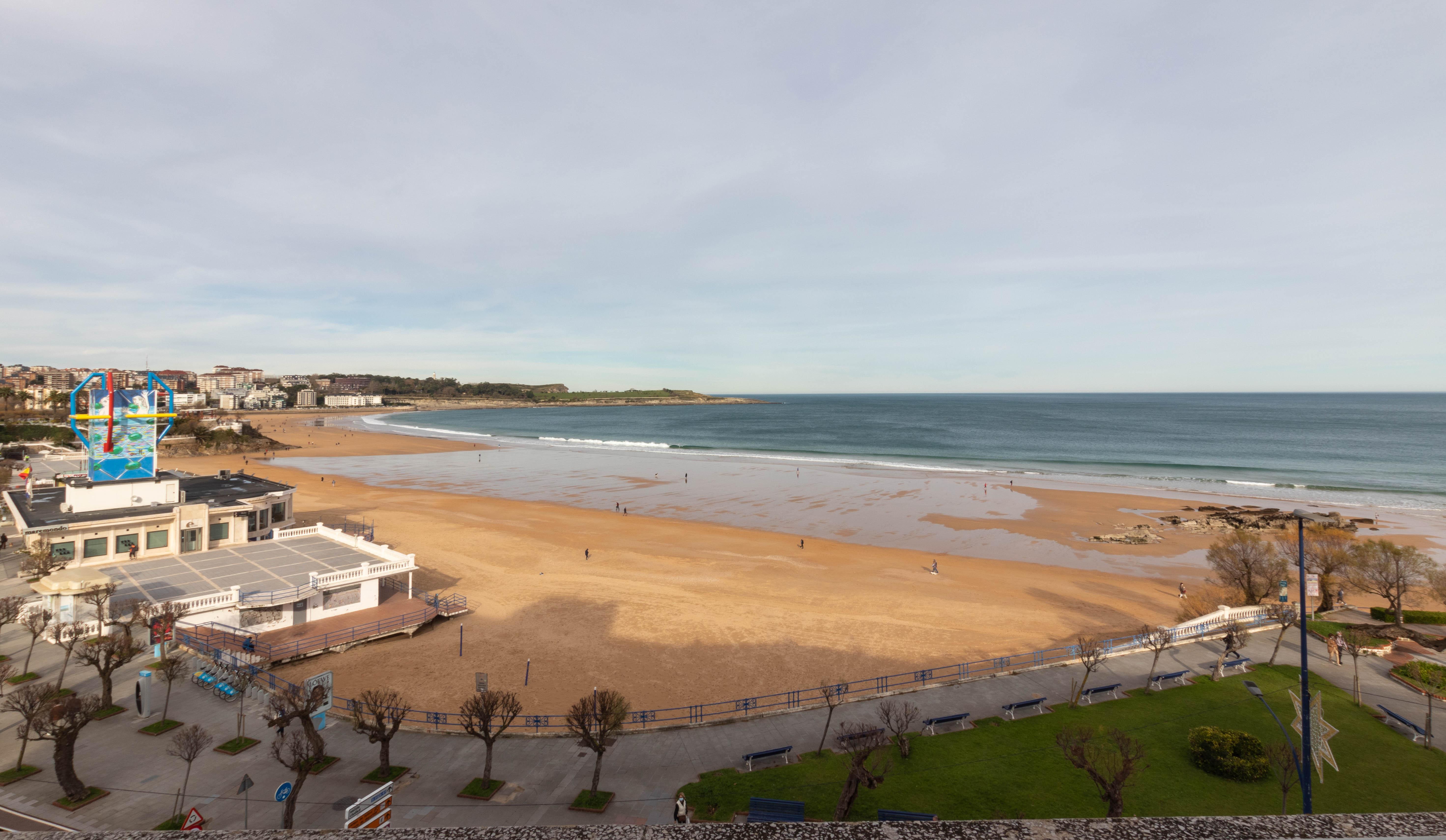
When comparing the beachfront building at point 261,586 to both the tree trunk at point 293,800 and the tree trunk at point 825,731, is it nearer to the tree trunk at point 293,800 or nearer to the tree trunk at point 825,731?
the tree trunk at point 293,800

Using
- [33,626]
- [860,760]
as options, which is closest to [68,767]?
[33,626]

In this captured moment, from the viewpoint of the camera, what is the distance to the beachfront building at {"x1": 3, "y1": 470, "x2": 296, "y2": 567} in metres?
26.2

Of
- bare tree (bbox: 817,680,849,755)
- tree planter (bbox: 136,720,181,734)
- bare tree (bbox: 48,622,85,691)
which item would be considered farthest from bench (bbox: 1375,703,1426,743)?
bare tree (bbox: 48,622,85,691)

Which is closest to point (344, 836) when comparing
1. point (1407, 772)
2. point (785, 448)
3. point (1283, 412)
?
point (1407, 772)

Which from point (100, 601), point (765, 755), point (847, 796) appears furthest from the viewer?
point (100, 601)

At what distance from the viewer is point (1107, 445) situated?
107625 millimetres

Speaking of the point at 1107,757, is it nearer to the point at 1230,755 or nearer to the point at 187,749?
the point at 1230,755

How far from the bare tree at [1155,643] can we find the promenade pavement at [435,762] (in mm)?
621

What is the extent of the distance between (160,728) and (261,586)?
8769 millimetres

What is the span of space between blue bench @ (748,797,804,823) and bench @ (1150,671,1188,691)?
13873 millimetres

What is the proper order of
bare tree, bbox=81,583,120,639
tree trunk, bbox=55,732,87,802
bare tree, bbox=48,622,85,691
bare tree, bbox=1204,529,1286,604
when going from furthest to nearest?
bare tree, bbox=1204,529,1286,604 → bare tree, bbox=81,583,120,639 → bare tree, bbox=48,622,85,691 → tree trunk, bbox=55,732,87,802

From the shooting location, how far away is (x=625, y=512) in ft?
175

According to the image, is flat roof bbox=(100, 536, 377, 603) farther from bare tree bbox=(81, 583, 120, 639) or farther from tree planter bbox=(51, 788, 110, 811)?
tree planter bbox=(51, 788, 110, 811)

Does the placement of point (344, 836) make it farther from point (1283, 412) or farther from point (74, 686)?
point (1283, 412)
